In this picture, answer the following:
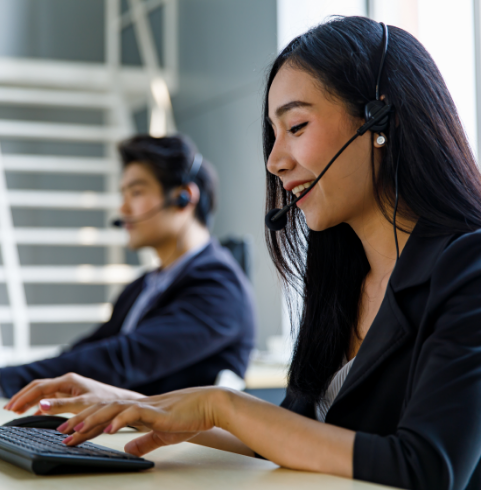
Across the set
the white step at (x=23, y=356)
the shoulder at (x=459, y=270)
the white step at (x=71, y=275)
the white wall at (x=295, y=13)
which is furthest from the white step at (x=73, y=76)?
the shoulder at (x=459, y=270)

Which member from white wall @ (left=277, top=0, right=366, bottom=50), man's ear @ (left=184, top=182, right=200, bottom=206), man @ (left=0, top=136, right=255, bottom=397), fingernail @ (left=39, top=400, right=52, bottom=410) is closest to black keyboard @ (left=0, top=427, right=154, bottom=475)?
fingernail @ (left=39, top=400, right=52, bottom=410)

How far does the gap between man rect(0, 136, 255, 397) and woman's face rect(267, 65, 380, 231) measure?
3.36 feet

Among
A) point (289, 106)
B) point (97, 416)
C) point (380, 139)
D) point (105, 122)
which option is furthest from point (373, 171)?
point (105, 122)

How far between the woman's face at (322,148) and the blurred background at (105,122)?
4.77ft

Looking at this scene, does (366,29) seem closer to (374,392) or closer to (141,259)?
(374,392)

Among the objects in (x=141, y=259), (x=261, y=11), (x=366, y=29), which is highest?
(x=261, y=11)

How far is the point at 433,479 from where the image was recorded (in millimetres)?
746

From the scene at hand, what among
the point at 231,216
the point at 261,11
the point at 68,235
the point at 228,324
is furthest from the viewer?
the point at 68,235

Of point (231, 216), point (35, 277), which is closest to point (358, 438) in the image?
point (231, 216)

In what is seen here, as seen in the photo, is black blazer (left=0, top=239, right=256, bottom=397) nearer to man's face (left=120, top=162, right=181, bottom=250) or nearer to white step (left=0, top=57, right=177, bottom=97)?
man's face (left=120, top=162, right=181, bottom=250)

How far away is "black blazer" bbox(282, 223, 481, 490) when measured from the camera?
748 millimetres

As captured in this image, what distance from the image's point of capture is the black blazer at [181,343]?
191cm

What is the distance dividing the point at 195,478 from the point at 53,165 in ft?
11.4

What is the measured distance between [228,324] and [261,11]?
186 centimetres
